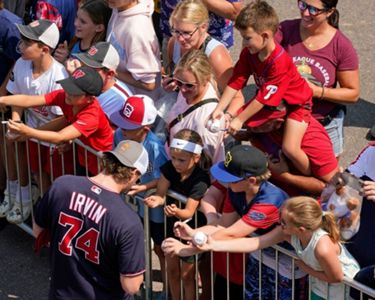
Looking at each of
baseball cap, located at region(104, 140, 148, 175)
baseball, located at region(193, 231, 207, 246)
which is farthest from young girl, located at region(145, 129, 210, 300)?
baseball, located at region(193, 231, 207, 246)

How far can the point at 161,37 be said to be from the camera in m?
8.28

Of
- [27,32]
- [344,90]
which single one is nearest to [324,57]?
[344,90]

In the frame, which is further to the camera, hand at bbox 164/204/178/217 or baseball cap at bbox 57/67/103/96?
baseball cap at bbox 57/67/103/96

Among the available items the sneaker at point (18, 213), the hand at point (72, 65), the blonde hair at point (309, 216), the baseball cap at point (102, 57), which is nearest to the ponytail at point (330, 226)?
the blonde hair at point (309, 216)

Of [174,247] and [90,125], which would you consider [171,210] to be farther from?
[90,125]

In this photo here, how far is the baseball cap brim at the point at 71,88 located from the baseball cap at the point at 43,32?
620mm

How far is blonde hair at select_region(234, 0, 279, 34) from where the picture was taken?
19.1 ft

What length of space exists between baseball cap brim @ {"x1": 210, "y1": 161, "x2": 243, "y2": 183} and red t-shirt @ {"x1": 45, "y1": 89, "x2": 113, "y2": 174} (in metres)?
1.29

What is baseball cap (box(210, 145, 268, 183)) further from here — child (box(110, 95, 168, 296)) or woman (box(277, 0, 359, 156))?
woman (box(277, 0, 359, 156))

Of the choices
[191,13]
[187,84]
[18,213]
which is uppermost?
[191,13]

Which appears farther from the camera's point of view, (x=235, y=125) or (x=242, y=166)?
(x=235, y=125)

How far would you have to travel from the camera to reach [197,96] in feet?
20.2

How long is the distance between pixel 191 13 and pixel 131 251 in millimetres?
1981

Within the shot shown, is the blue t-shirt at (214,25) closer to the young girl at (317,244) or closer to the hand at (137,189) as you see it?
the hand at (137,189)
